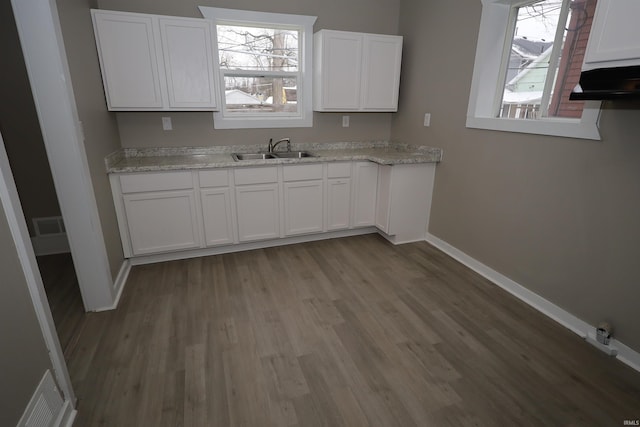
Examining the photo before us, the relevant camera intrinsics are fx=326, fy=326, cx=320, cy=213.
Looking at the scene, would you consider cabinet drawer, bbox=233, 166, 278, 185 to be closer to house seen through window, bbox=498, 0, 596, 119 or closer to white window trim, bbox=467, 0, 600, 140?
white window trim, bbox=467, 0, 600, 140

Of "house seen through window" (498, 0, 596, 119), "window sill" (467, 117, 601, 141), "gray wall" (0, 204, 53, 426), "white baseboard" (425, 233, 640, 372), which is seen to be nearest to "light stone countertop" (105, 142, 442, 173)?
"window sill" (467, 117, 601, 141)

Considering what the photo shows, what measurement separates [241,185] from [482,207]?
212 cm

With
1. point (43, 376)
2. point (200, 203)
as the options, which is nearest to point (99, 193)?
point (200, 203)

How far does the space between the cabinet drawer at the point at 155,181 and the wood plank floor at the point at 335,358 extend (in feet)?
2.41

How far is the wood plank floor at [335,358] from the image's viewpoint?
60.5 inches

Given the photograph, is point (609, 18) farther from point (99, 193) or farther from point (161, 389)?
point (99, 193)

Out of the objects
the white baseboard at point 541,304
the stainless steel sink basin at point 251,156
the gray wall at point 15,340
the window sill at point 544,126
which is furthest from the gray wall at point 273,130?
the gray wall at point 15,340

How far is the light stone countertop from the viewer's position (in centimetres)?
274

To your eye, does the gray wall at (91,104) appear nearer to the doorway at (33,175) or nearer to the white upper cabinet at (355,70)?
the doorway at (33,175)

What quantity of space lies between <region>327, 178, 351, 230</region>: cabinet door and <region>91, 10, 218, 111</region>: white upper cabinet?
4.70 feet

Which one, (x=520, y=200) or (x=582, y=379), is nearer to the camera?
(x=582, y=379)

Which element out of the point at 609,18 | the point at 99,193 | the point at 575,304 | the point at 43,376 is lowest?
the point at 575,304

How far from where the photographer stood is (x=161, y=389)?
64.7 inches

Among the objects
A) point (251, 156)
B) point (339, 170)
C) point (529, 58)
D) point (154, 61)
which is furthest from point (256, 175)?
point (529, 58)
